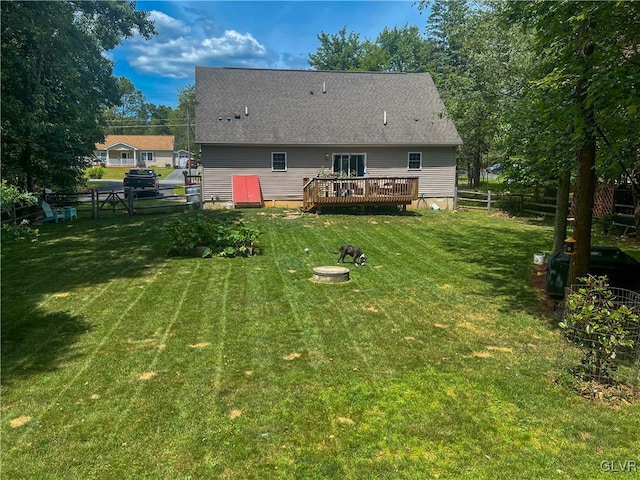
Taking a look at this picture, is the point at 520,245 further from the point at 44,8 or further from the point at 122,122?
the point at 122,122

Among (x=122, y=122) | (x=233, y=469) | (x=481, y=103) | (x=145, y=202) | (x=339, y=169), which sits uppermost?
(x=122, y=122)

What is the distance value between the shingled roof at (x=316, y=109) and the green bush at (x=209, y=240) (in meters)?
9.22

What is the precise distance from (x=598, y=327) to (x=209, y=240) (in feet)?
29.7

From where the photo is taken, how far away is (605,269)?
709 centimetres

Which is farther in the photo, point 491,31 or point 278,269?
point 491,31

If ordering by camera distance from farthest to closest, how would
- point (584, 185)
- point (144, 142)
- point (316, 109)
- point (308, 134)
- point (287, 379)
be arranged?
point (144, 142) < point (316, 109) < point (308, 134) < point (584, 185) < point (287, 379)

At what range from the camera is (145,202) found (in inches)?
920

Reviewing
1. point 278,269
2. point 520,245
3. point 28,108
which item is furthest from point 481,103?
point 28,108

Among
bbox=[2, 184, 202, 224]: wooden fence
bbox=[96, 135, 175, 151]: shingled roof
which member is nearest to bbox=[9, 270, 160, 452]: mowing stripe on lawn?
bbox=[2, 184, 202, 224]: wooden fence

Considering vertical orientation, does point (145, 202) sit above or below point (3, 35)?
below

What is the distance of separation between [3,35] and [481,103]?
14456 mm

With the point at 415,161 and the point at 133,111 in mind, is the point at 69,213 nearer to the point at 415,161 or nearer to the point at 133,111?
the point at 415,161

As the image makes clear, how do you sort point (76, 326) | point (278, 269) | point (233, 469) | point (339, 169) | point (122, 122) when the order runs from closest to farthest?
point (233, 469)
point (76, 326)
point (278, 269)
point (339, 169)
point (122, 122)
